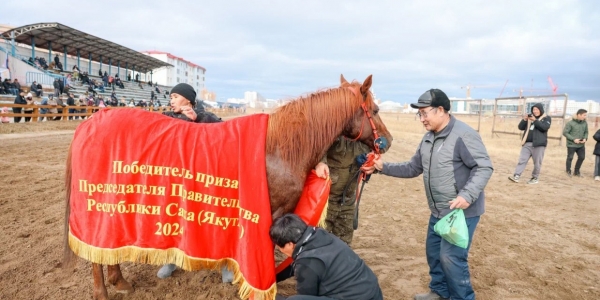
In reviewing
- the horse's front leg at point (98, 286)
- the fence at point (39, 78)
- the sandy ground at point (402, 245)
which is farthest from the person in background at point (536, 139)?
the fence at point (39, 78)

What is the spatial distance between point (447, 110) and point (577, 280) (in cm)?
239

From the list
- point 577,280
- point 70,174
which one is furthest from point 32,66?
point 577,280

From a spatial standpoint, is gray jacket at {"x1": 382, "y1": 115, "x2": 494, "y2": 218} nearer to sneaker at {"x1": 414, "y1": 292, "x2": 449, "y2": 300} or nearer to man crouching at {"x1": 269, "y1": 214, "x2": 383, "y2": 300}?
sneaker at {"x1": 414, "y1": 292, "x2": 449, "y2": 300}

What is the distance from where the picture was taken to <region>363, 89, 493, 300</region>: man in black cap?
2.45 meters

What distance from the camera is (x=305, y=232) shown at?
2.15 m

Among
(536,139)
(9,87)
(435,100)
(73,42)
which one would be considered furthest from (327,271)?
(73,42)

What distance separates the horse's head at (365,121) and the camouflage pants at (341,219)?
839 mm

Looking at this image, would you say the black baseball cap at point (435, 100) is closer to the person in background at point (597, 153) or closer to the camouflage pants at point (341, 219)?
the camouflage pants at point (341, 219)

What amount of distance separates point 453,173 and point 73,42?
3194 cm

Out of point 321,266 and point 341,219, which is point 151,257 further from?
point 341,219

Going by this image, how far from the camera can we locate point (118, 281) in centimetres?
288

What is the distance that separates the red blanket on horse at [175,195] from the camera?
7.56 ft

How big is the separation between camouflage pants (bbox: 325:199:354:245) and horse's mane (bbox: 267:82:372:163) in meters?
1.03

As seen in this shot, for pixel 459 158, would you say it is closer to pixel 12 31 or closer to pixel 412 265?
pixel 412 265
